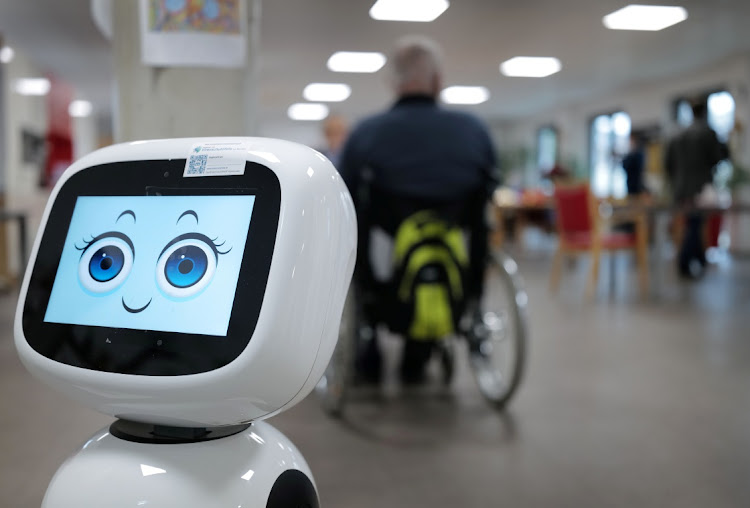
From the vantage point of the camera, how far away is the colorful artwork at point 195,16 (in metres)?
Answer: 1.29

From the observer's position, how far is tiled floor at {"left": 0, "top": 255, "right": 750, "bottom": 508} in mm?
1652

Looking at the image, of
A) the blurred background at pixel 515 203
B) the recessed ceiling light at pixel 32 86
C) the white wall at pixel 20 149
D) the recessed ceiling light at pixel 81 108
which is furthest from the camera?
the recessed ceiling light at pixel 81 108

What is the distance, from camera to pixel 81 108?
43.9 feet

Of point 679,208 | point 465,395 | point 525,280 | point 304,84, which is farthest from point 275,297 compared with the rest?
point 304,84

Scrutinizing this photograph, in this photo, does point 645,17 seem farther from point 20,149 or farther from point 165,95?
point 20,149

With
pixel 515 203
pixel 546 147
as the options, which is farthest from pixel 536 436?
pixel 546 147

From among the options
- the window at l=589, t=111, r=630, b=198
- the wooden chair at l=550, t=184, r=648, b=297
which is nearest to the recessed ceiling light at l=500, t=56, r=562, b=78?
the window at l=589, t=111, r=630, b=198

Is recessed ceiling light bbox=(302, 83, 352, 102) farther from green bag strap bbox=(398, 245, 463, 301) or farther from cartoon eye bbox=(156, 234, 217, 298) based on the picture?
cartoon eye bbox=(156, 234, 217, 298)

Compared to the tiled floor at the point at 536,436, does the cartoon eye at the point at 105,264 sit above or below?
above

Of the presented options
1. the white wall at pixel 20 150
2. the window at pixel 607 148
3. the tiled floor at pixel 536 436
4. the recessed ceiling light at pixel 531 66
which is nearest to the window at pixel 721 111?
the recessed ceiling light at pixel 531 66

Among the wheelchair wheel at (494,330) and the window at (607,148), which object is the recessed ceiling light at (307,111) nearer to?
the window at (607,148)

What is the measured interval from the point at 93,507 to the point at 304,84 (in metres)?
10.5

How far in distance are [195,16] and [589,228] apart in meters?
4.17

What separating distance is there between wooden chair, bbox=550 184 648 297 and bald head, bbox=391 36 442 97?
2830 mm
